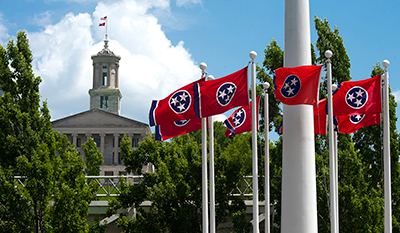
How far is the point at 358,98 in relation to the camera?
18734 mm

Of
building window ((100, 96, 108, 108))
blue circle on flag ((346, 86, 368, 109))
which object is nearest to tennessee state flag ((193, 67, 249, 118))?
blue circle on flag ((346, 86, 368, 109))

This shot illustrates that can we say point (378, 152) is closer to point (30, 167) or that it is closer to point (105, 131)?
point (30, 167)

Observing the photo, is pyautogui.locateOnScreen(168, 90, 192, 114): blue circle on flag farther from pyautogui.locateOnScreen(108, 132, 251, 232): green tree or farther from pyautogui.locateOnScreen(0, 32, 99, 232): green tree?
pyautogui.locateOnScreen(108, 132, 251, 232): green tree

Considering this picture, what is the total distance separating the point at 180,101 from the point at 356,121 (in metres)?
6.94

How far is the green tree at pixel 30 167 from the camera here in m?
27.4

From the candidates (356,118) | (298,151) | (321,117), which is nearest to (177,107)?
(298,151)

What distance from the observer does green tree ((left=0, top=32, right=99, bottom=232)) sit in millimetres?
27438

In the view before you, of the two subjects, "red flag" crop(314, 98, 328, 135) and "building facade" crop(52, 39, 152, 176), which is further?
"building facade" crop(52, 39, 152, 176)

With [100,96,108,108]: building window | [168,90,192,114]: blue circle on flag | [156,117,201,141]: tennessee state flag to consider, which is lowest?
[156,117,201,141]: tennessee state flag

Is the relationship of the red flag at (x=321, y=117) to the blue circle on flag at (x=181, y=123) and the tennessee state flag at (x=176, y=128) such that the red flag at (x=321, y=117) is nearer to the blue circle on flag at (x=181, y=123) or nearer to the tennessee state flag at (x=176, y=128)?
the tennessee state flag at (x=176, y=128)

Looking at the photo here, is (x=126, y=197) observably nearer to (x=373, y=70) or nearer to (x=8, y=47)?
(x=8, y=47)

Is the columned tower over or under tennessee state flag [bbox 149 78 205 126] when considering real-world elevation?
over

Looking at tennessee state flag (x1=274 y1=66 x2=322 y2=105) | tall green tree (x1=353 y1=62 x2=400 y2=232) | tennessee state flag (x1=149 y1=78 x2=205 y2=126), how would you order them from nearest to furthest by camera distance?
tennessee state flag (x1=274 y1=66 x2=322 y2=105)
tennessee state flag (x1=149 y1=78 x2=205 y2=126)
tall green tree (x1=353 y1=62 x2=400 y2=232)

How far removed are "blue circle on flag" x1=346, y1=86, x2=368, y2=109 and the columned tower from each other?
4200 inches
